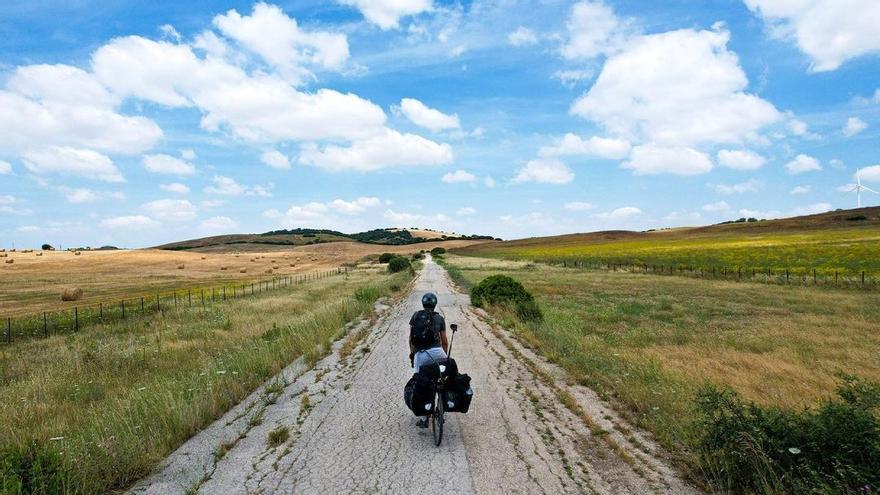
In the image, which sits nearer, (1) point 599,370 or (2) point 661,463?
(2) point 661,463

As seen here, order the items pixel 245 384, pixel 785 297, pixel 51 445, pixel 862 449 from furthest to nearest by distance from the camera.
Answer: pixel 785 297 < pixel 245 384 < pixel 51 445 < pixel 862 449

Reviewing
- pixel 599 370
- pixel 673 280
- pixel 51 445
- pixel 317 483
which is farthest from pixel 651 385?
pixel 673 280

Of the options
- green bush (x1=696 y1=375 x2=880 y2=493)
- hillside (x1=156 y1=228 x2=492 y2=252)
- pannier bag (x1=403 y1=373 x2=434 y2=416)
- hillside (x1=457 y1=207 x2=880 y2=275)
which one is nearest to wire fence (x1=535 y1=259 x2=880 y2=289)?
hillside (x1=457 y1=207 x2=880 y2=275)

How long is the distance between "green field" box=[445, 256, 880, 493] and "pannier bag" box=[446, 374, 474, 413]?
2.71 metres

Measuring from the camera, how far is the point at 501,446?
6.99 meters

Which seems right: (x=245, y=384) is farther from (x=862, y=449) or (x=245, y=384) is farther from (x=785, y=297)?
(x=785, y=297)

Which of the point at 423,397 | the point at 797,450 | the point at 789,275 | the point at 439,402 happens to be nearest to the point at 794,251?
the point at 789,275

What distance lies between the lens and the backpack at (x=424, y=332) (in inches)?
302

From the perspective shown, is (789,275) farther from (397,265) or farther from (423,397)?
(423,397)

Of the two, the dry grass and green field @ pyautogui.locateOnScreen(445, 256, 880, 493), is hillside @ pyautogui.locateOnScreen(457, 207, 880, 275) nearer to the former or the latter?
the dry grass

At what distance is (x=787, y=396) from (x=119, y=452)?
1117 cm

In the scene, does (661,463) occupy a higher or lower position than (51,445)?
lower

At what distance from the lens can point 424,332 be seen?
7664mm

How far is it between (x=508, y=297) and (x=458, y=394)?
1589 centimetres
